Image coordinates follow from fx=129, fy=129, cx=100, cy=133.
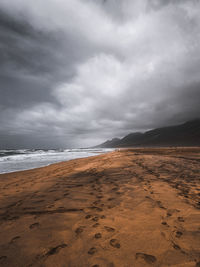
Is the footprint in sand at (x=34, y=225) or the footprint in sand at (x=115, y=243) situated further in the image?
the footprint in sand at (x=34, y=225)

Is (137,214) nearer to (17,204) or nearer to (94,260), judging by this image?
(94,260)

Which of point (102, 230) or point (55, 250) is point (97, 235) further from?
point (55, 250)

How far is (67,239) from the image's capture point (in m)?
2.01

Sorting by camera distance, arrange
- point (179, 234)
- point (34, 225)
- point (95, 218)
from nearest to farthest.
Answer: point (179, 234) → point (34, 225) → point (95, 218)

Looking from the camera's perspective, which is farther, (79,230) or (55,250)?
(79,230)

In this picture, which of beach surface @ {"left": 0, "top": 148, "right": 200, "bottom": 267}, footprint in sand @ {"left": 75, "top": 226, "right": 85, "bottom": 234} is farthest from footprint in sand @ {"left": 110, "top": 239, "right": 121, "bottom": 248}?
footprint in sand @ {"left": 75, "top": 226, "right": 85, "bottom": 234}

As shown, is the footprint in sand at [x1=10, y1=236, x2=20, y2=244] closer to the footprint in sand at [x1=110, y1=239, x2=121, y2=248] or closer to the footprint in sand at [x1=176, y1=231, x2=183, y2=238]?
the footprint in sand at [x1=110, y1=239, x2=121, y2=248]

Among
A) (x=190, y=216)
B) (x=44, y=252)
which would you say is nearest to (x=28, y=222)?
(x=44, y=252)

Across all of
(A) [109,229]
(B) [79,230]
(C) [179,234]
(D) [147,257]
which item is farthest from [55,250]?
(C) [179,234]

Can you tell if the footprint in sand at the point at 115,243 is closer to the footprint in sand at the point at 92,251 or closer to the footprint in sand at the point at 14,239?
the footprint in sand at the point at 92,251

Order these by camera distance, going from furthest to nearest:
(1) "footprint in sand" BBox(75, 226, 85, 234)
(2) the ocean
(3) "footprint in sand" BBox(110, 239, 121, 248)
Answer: (2) the ocean
(1) "footprint in sand" BBox(75, 226, 85, 234)
(3) "footprint in sand" BBox(110, 239, 121, 248)

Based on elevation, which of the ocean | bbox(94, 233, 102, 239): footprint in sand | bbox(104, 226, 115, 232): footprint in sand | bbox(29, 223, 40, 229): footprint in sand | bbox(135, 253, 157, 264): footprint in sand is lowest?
bbox(135, 253, 157, 264): footprint in sand

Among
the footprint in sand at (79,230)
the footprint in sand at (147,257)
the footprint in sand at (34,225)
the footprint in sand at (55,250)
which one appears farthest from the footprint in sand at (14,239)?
the footprint in sand at (147,257)

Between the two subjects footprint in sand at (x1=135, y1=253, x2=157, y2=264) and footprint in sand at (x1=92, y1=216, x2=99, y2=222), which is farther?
footprint in sand at (x1=92, y1=216, x2=99, y2=222)
